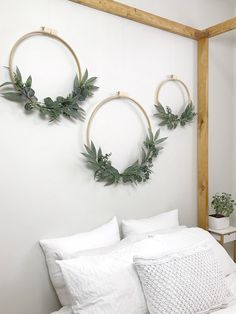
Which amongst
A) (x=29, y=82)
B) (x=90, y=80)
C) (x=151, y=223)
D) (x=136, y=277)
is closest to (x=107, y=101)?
(x=90, y=80)

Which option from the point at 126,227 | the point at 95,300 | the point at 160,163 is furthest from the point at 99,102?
the point at 95,300

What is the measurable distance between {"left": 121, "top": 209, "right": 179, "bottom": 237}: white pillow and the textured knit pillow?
0.48m

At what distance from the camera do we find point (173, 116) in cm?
243

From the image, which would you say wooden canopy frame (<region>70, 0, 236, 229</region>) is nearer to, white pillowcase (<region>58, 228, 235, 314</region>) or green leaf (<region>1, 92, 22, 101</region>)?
white pillowcase (<region>58, 228, 235, 314</region>)

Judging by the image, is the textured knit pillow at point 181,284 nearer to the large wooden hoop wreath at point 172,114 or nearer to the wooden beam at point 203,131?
the wooden beam at point 203,131

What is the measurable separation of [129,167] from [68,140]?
0.51 metres

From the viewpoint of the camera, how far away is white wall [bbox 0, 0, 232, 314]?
5.56ft

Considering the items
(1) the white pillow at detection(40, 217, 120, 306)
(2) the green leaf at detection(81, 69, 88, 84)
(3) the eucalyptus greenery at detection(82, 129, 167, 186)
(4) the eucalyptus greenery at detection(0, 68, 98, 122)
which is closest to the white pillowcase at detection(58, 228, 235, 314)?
(1) the white pillow at detection(40, 217, 120, 306)

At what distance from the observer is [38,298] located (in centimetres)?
177

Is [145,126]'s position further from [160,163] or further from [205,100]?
[205,100]

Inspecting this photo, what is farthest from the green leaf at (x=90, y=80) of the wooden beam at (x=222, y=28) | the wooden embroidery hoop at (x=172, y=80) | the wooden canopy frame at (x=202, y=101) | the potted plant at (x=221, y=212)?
the potted plant at (x=221, y=212)

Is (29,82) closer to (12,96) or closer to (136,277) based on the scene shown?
(12,96)

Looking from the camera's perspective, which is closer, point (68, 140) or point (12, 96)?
point (12, 96)

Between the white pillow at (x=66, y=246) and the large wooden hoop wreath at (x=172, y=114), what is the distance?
3.24ft
